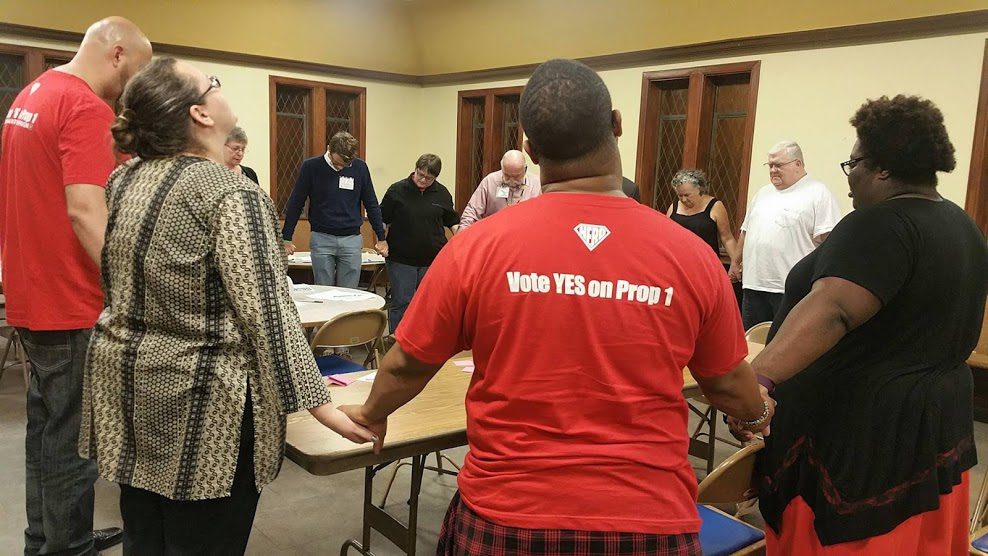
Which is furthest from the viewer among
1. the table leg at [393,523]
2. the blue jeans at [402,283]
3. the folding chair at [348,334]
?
the blue jeans at [402,283]

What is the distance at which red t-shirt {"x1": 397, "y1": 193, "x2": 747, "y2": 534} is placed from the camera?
1.19 meters

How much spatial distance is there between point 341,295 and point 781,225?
2831mm

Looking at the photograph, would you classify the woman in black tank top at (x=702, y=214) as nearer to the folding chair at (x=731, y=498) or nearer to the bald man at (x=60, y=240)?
the folding chair at (x=731, y=498)

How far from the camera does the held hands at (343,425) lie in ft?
5.11

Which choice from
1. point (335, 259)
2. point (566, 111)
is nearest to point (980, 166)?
point (335, 259)

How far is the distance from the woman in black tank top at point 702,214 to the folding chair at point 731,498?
3.64 m

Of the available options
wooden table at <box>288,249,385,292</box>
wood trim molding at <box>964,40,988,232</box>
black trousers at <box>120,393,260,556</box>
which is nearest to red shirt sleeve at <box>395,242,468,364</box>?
black trousers at <box>120,393,260,556</box>

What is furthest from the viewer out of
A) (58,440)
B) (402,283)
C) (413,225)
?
(402,283)

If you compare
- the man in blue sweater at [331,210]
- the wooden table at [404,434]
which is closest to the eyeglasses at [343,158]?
the man in blue sweater at [331,210]

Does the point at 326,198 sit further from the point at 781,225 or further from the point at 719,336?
the point at 719,336

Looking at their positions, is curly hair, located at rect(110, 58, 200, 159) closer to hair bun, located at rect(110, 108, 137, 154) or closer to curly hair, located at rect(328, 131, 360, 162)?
hair bun, located at rect(110, 108, 137, 154)

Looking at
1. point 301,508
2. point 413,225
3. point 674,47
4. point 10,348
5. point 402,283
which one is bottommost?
point 301,508

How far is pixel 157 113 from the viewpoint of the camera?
1524 millimetres

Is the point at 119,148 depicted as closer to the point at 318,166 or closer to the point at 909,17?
the point at 318,166
